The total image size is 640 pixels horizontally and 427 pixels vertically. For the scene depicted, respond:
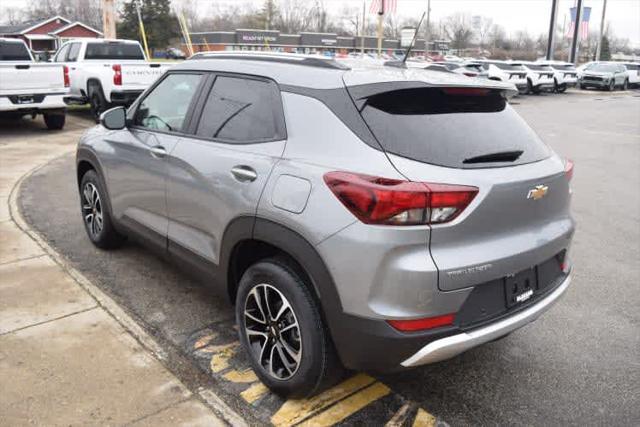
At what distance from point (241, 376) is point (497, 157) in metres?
1.84

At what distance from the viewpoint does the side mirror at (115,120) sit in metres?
4.37

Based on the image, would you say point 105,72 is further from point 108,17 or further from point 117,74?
point 108,17

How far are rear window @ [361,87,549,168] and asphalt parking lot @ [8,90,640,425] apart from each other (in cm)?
130

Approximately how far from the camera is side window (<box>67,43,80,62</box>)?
14775 mm

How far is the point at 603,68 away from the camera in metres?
34.2

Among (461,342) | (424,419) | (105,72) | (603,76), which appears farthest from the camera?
(603,76)

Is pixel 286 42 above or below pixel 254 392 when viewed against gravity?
above

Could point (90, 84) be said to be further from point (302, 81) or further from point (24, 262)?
point (302, 81)

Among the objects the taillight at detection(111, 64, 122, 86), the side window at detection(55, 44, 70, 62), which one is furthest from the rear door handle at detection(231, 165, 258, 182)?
the side window at detection(55, 44, 70, 62)

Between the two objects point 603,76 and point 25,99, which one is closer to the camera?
point 25,99

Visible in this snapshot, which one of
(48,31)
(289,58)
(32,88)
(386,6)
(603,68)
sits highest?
(386,6)

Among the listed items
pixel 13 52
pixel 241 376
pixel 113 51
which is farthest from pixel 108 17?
pixel 241 376

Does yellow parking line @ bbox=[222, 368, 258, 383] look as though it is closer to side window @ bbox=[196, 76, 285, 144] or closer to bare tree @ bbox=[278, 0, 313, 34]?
side window @ bbox=[196, 76, 285, 144]

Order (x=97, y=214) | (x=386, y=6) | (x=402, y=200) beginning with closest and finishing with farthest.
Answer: (x=402, y=200) < (x=97, y=214) < (x=386, y=6)
